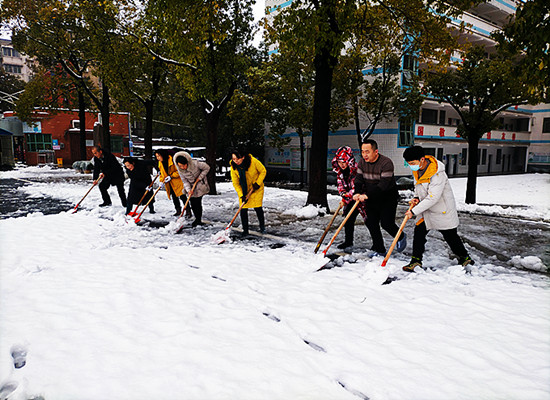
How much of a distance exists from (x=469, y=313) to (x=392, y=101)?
61.6ft

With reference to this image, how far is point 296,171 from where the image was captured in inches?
1183

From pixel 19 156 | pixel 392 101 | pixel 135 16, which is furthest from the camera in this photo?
pixel 19 156

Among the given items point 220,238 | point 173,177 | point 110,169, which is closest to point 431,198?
point 220,238

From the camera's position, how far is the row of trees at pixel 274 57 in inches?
371

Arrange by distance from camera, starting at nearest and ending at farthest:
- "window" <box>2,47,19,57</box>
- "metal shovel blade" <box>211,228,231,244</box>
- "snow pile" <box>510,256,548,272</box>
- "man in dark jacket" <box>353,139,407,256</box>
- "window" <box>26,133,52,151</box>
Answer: "snow pile" <box>510,256,548,272</box>, "man in dark jacket" <box>353,139,407,256</box>, "metal shovel blade" <box>211,228,231,244</box>, "window" <box>26,133,52,151</box>, "window" <box>2,47,19,57</box>

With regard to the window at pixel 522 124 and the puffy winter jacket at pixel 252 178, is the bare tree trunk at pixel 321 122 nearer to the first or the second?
the puffy winter jacket at pixel 252 178

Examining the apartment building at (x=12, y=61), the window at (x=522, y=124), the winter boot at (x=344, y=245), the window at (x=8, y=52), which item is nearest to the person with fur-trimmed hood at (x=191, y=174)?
the winter boot at (x=344, y=245)

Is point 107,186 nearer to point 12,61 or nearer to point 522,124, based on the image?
point 522,124

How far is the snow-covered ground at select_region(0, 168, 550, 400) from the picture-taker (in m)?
2.60

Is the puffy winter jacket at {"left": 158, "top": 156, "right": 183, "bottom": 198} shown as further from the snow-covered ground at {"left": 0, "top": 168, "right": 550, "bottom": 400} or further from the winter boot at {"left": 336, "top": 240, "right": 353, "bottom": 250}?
the winter boot at {"left": 336, "top": 240, "right": 353, "bottom": 250}

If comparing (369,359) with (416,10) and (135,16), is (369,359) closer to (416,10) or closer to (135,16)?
(416,10)

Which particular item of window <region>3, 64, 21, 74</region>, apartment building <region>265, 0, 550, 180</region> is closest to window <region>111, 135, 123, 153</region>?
apartment building <region>265, 0, 550, 180</region>

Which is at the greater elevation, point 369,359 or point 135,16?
point 135,16

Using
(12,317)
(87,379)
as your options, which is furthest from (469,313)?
(12,317)
